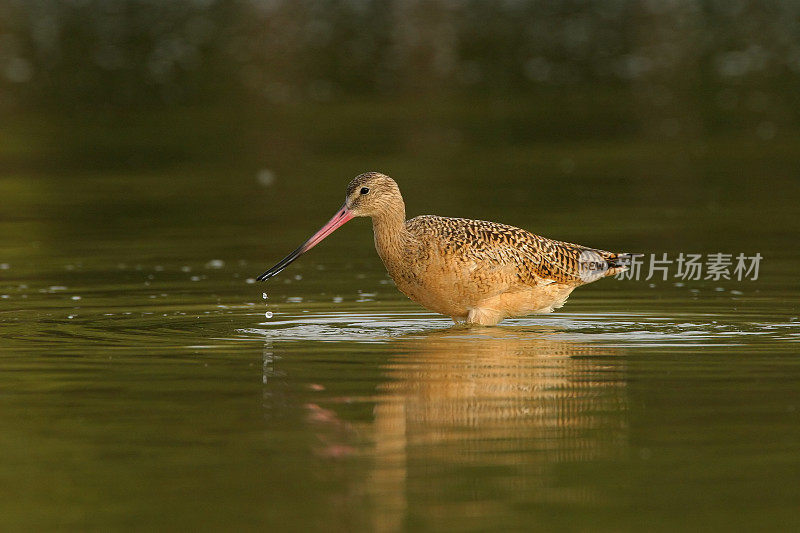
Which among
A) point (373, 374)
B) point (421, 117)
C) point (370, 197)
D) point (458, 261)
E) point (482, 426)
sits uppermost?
point (421, 117)

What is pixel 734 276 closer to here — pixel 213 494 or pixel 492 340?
pixel 492 340

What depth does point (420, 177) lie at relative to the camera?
63.2ft

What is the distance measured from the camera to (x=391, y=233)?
36.5 feet

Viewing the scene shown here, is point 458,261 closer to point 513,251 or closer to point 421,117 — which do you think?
point 513,251

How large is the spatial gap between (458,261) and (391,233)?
1.69 ft

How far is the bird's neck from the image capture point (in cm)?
1108

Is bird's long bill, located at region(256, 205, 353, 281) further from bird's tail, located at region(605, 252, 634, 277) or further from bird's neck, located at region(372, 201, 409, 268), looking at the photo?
bird's tail, located at region(605, 252, 634, 277)

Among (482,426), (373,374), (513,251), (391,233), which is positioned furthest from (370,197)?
(482,426)

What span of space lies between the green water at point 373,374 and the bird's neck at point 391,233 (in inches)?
19.0

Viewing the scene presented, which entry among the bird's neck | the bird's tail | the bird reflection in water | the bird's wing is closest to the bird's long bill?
the bird's neck

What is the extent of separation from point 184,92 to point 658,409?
2418 cm

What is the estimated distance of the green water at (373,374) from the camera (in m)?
6.44

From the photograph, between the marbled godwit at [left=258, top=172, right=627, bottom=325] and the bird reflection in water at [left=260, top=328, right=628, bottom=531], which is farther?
the marbled godwit at [left=258, top=172, right=627, bottom=325]

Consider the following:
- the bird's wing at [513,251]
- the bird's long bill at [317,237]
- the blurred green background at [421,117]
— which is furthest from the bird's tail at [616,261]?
the blurred green background at [421,117]
